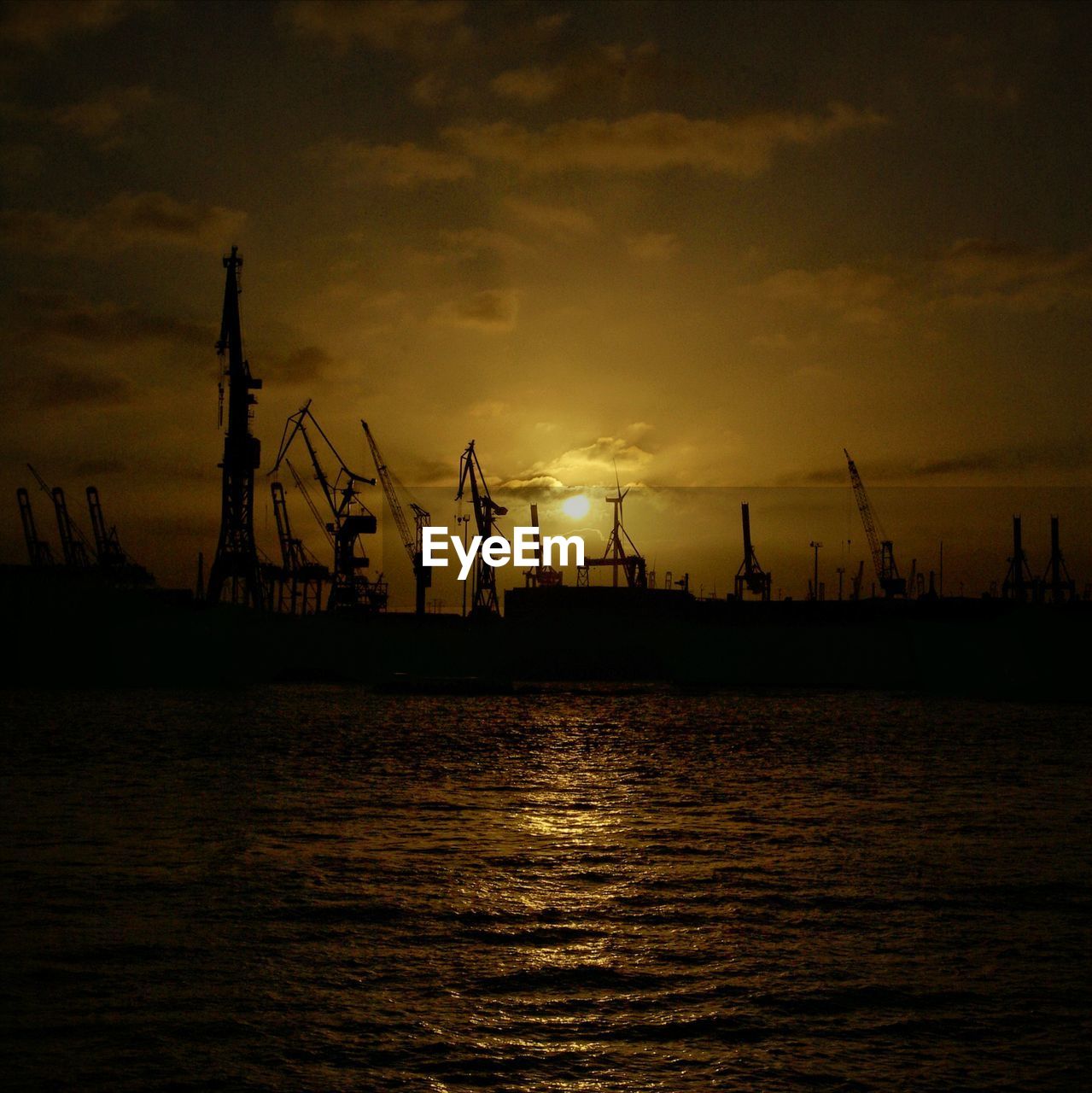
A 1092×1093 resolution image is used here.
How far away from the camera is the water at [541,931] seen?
12.3 meters

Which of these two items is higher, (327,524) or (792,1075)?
(327,524)

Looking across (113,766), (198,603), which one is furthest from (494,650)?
(113,766)

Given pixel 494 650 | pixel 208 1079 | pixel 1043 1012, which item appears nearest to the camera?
pixel 208 1079

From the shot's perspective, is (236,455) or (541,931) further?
(236,455)

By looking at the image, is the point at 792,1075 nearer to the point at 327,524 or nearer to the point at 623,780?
the point at 623,780

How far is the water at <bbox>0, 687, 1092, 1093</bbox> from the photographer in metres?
12.3

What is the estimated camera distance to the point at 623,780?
41.5 m

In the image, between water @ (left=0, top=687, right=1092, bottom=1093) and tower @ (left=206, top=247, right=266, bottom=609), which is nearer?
water @ (left=0, top=687, right=1092, bottom=1093)

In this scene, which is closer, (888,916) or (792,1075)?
(792,1075)

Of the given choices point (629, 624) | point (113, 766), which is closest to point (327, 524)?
point (629, 624)

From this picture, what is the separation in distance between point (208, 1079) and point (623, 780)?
3058cm

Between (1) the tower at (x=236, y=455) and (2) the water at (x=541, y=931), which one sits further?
(1) the tower at (x=236, y=455)

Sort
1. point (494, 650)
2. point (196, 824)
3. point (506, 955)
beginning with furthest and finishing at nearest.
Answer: point (494, 650)
point (196, 824)
point (506, 955)

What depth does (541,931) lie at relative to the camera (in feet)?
58.3
